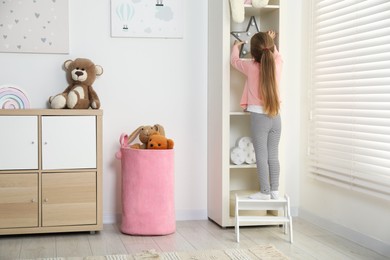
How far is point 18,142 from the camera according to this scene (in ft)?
11.8

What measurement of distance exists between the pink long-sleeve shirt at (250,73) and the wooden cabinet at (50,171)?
87 centimetres

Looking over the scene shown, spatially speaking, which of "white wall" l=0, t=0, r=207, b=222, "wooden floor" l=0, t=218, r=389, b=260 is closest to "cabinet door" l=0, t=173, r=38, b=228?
"wooden floor" l=0, t=218, r=389, b=260

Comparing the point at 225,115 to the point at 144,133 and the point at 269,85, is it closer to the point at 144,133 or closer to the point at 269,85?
the point at 269,85

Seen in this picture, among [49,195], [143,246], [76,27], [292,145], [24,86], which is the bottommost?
[143,246]

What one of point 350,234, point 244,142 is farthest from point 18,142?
point 350,234

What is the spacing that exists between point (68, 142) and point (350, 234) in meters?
1.72

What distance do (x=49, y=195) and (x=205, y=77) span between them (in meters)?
1.30

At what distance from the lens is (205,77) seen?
418 cm

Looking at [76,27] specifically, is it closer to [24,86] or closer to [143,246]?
[24,86]

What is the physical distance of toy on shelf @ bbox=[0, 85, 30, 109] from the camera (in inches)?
146

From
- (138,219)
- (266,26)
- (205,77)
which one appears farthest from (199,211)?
(266,26)

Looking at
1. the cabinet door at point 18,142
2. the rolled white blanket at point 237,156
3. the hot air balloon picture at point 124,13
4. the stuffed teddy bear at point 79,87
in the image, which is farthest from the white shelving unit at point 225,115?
the cabinet door at point 18,142

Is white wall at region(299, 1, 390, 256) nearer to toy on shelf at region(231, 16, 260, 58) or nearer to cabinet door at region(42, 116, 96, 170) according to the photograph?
toy on shelf at region(231, 16, 260, 58)

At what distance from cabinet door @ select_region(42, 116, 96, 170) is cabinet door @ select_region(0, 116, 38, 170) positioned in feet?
0.18
